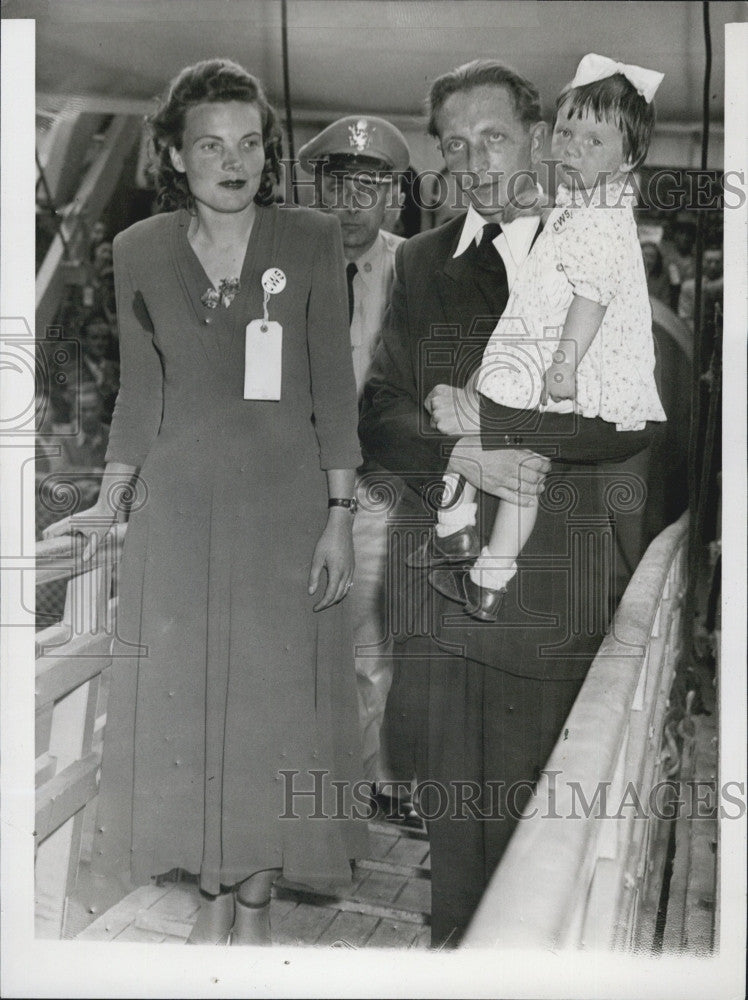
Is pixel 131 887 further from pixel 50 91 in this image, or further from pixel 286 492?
pixel 50 91

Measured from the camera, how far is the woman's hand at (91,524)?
2273 mm

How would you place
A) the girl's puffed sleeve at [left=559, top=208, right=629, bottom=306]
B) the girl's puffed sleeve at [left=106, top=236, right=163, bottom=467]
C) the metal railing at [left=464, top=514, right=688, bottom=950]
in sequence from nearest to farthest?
the metal railing at [left=464, top=514, right=688, bottom=950]
the girl's puffed sleeve at [left=559, top=208, right=629, bottom=306]
the girl's puffed sleeve at [left=106, top=236, right=163, bottom=467]

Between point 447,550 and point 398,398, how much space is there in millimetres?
343

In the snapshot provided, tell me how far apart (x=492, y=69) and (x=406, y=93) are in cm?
19

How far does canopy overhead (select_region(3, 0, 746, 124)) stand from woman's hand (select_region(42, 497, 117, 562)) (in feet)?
2.95

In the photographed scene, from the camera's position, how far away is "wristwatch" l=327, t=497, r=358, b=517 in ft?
7.27

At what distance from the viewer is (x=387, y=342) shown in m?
2.23

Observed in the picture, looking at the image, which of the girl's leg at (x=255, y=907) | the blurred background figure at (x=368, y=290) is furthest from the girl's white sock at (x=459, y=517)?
the girl's leg at (x=255, y=907)

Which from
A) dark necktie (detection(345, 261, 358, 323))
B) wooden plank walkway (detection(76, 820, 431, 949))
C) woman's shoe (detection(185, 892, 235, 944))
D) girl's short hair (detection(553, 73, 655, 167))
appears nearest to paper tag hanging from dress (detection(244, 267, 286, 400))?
dark necktie (detection(345, 261, 358, 323))

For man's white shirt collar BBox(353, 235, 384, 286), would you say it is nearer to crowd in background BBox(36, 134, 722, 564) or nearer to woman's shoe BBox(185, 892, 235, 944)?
crowd in background BBox(36, 134, 722, 564)

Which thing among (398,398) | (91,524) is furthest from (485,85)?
(91,524)

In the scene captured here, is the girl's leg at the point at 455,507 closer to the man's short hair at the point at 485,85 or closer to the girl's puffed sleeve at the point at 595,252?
the girl's puffed sleeve at the point at 595,252

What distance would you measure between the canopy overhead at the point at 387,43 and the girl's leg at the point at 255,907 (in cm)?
167

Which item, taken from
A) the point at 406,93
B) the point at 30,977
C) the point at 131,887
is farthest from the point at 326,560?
the point at 30,977
